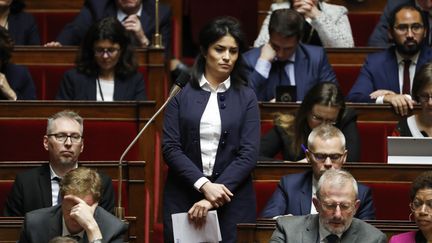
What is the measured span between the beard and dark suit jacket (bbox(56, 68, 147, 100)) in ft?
2.25

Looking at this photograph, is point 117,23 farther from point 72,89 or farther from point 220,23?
point 220,23

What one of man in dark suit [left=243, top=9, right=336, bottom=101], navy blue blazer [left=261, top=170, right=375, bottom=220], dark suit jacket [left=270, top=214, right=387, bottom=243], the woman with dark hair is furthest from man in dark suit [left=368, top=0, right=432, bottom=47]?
dark suit jacket [left=270, top=214, right=387, bottom=243]

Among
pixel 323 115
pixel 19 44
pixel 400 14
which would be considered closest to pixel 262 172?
pixel 323 115

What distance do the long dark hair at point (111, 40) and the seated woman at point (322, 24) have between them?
457 mm

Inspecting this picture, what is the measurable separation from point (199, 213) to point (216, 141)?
7.1 inches

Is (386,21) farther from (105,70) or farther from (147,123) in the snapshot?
(147,123)

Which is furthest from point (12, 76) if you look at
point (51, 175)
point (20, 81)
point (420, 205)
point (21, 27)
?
point (420, 205)

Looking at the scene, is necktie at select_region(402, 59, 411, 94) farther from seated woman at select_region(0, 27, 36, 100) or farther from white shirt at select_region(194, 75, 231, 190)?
seated woman at select_region(0, 27, 36, 100)

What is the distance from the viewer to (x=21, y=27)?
142 inches

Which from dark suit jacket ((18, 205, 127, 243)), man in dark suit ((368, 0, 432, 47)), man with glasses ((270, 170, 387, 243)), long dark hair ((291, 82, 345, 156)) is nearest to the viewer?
man with glasses ((270, 170, 387, 243))

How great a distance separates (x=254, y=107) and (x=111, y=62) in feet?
2.24

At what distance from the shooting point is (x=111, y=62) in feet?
10.5

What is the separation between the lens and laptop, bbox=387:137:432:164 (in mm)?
2680

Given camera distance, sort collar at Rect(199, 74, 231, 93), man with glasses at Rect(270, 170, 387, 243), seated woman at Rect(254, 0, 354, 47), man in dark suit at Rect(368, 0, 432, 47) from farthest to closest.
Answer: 1. man in dark suit at Rect(368, 0, 432, 47)
2. seated woman at Rect(254, 0, 354, 47)
3. collar at Rect(199, 74, 231, 93)
4. man with glasses at Rect(270, 170, 387, 243)
